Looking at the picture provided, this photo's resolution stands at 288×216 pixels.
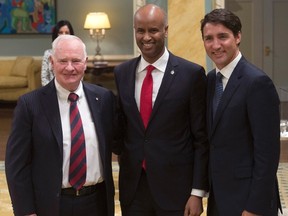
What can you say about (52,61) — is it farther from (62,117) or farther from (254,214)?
(254,214)

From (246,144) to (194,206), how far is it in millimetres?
430

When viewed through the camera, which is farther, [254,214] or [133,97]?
[133,97]

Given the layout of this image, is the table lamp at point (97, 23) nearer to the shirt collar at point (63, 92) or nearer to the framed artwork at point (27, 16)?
the framed artwork at point (27, 16)

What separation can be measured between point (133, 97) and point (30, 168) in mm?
594

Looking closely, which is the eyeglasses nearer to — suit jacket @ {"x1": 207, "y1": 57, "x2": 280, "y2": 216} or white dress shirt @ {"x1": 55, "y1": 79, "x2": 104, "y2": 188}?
white dress shirt @ {"x1": 55, "y1": 79, "x2": 104, "y2": 188}

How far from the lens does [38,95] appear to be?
248 cm

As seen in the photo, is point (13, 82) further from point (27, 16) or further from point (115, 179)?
point (115, 179)

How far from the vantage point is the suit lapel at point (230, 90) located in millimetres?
2352

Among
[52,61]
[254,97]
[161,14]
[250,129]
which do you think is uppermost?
[161,14]

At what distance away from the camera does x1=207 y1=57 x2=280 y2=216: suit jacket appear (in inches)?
89.5

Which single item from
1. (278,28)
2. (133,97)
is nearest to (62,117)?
(133,97)

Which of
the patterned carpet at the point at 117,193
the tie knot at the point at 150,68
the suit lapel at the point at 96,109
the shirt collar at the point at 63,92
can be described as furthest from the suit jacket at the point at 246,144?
the patterned carpet at the point at 117,193

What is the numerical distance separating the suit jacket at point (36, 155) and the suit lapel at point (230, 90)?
72 cm

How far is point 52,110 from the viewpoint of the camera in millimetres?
2455
